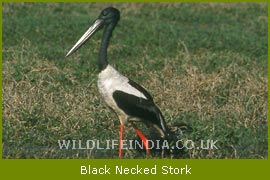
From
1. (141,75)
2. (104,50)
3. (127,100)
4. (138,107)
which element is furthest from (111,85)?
(141,75)

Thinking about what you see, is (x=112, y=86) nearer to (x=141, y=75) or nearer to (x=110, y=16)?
(x=110, y=16)

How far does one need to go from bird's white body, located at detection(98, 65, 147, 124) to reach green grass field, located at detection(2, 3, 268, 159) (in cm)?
47

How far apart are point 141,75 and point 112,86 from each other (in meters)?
3.19

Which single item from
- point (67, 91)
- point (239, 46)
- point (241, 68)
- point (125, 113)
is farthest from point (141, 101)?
point (239, 46)

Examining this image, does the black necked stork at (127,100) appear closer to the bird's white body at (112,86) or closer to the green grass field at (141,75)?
the bird's white body at (112,86)

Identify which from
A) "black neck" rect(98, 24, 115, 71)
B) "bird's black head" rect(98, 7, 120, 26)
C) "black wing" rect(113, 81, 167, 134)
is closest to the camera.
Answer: "black wing" rect(113, 81, 167, 134)

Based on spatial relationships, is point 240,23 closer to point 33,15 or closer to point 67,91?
point 33,15

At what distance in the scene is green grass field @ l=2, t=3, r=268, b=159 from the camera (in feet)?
22.7

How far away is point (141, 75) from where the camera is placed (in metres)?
9.47

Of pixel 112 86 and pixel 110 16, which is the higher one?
pixel 110 16

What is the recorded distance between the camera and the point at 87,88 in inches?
337

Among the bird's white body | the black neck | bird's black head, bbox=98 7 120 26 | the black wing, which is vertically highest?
bird's black head, bbox=98 7 120 26

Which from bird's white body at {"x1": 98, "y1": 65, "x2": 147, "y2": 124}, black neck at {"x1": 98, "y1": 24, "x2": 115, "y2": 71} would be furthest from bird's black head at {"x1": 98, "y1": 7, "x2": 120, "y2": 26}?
bird's white body at {"x1": 98, "y1": 65, "x2": 147, "y2": 124}

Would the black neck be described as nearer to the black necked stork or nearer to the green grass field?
the black necked stork
